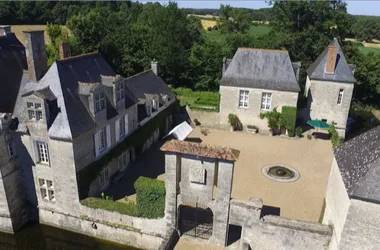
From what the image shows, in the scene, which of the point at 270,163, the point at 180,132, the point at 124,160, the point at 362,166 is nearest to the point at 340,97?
the point at 270,163

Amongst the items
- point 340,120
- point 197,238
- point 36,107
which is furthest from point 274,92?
point 36,107

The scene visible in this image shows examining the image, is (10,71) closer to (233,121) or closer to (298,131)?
(233,121)

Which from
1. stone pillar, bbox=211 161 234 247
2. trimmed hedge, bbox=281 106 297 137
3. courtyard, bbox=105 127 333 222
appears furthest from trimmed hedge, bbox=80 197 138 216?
trimmed hedge, bbox=281 106 297 137

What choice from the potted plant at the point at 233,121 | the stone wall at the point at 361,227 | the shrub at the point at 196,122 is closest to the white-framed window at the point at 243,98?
the potted plant at the point at 233,121

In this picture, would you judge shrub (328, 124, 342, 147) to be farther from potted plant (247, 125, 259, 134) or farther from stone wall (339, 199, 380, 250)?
stone wall (339, 199, 380, 250)

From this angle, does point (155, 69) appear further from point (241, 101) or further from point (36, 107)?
point (36, 107)

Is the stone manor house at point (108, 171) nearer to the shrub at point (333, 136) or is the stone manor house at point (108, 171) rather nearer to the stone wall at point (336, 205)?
the stone wall at point (336, 205)
